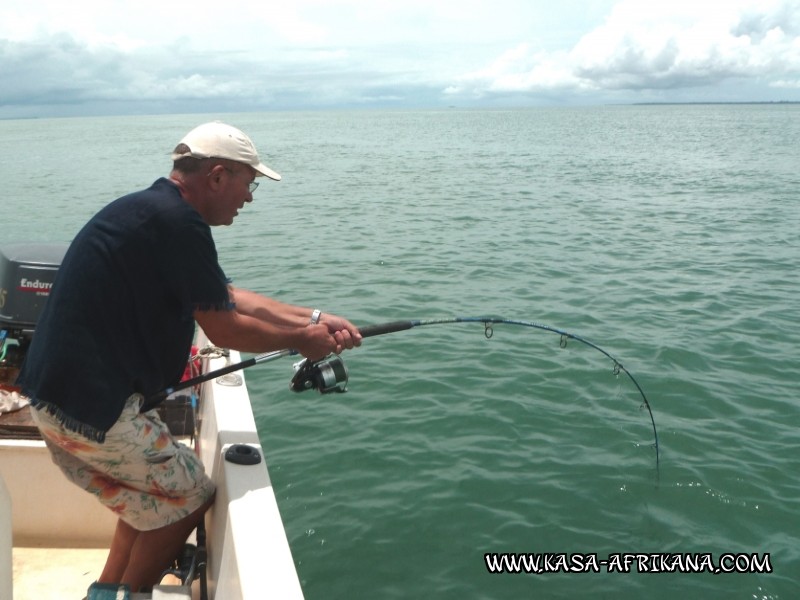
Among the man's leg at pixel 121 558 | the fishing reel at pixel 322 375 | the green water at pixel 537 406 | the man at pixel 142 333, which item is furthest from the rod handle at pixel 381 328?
the green water at pixel 537 406

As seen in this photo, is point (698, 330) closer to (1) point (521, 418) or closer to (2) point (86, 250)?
(1) point (521, 418)

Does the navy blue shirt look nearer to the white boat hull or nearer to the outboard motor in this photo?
the white boat hull

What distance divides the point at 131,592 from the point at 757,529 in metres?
4.04

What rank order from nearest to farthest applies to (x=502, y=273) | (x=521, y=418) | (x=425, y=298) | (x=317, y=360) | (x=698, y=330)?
(x=317, y=360)
(x=521, y=418)
(x=698, y=330)
(x=425, y=298)
(x=502, y=273)

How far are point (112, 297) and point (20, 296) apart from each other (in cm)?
222

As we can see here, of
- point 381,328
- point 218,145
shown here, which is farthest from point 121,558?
point 218,145

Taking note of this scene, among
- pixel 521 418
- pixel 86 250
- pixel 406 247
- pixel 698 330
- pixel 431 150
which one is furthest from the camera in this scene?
pixel 431 150

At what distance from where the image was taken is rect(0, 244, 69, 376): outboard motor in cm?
441

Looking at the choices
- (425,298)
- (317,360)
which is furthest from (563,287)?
(317,360)

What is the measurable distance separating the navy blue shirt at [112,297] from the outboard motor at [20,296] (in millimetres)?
1917

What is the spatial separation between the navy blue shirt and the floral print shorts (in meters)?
0.11

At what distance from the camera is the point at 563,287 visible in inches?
428

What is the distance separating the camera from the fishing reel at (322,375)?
3447mm

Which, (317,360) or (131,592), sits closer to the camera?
(131,592)
